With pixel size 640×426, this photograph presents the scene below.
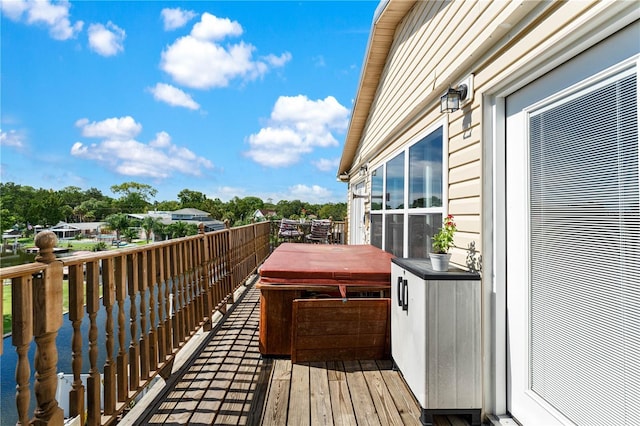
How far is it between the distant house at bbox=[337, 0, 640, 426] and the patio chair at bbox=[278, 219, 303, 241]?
8063mm

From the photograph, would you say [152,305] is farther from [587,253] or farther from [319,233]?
[319,233]

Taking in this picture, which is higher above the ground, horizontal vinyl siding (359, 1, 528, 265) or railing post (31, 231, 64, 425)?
horizontal vinyl siding (359, 1, 528, 265)

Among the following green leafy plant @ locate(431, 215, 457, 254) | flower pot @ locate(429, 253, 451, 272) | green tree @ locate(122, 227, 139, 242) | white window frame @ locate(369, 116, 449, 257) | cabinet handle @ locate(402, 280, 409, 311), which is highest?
white window frame @ locate(369, 116, 449, 257)

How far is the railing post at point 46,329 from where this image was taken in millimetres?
1376

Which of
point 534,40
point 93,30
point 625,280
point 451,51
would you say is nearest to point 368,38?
point 451,51

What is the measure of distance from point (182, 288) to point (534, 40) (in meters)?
2.99

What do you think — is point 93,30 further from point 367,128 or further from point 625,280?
point 625,280

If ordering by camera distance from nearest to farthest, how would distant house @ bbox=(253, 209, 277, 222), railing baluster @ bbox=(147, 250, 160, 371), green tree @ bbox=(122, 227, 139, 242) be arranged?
1. railing baluster @ bbox=(147, 250, 160, 371)
2. distant house @ bbox=(253, 209, 277, 222)
3. green tree @ bbox=(122, 227, 139, 242)

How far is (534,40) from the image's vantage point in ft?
5.55

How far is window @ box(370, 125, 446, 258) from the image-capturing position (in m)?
3.00

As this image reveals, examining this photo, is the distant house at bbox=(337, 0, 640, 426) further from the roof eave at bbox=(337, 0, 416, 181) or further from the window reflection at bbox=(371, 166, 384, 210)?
the window reflection at bbox=(371, 166, 384, 210)

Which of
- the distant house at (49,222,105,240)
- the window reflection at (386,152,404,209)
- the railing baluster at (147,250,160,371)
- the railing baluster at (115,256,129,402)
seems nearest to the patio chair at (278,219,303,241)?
the window reflection at (386,152,404,209)

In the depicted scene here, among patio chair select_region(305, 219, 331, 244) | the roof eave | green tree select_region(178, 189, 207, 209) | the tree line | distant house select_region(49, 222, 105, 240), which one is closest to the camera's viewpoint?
the roof eave

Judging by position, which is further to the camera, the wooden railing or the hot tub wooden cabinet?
the hot tub wooden cabinet
